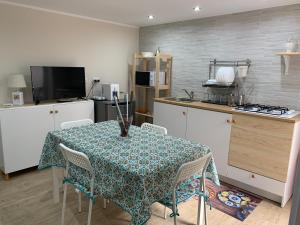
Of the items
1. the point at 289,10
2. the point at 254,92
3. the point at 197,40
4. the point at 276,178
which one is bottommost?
the point at 276,178

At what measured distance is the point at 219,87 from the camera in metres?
3.14

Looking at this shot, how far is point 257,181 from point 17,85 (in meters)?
3.08

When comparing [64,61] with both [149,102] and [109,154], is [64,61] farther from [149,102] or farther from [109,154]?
[109,154]

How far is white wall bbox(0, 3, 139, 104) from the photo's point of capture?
9.56 feet

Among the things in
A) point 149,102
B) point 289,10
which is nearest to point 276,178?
point 289,10

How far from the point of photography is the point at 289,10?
261 cm

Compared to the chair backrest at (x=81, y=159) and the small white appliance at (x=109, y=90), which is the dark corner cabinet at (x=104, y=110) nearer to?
the small white appliance at (x=109, y=90)

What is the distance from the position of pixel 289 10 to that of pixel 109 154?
262 centimetres

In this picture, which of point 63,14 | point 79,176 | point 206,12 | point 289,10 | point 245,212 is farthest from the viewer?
point 63,14

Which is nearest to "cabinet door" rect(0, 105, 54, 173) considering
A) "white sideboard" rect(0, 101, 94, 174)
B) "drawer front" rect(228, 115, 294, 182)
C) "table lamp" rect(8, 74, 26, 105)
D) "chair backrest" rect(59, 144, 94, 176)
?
"white sideboard" rect(0, 101, 94, 174)

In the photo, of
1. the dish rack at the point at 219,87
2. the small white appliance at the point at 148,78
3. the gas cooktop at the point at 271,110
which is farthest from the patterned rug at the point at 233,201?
the small white appliance at the point at 148,78

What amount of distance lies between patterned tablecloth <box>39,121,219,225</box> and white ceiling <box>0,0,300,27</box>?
1.60 m

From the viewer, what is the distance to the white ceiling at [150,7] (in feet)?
8.55

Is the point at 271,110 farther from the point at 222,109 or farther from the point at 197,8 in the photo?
the point at 197,8
